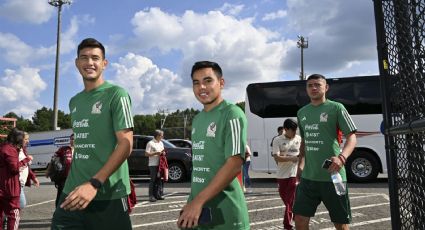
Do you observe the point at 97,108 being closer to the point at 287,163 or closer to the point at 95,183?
the point at 95,183

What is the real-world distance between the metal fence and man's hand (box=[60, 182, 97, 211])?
69.7 inches

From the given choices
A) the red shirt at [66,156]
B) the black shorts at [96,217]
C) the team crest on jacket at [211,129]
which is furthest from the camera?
the red shirt at [66,156]

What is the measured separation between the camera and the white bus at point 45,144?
25.6 meters

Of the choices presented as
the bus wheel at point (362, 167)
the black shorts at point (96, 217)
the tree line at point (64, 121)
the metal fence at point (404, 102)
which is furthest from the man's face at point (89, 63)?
the tree line at point (64, 121)

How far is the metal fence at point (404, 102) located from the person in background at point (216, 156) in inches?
37.1

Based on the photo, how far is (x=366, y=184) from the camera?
13.9 m

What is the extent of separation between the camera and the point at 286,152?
730cm

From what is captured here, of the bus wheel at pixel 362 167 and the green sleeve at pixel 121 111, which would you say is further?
the bus wheel at pixel 362 167

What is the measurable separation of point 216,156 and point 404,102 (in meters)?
1.22

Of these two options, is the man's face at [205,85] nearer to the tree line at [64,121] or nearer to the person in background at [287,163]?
the person in background at [287,163]

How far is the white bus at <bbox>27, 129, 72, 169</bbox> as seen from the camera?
25594 mm

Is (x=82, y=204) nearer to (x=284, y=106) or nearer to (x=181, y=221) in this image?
(x=181, y=221)

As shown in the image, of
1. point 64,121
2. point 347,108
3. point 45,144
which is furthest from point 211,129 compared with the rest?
point 64,121

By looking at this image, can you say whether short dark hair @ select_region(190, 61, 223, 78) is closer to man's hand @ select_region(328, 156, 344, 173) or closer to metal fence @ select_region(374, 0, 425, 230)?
metal fence @ select_region(374, 0, 425, 230)
